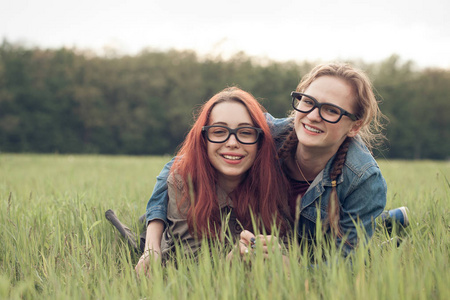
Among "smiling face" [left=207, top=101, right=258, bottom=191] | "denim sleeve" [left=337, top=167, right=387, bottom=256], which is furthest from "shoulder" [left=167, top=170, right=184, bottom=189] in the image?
"denim sleeve" [left=337, top=167, right=387, bottom=256]

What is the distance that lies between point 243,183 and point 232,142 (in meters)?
0.37

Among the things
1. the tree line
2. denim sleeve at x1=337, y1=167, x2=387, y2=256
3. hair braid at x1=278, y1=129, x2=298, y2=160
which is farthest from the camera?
the tree line

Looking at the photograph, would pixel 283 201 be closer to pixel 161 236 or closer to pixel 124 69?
pixel 161 236

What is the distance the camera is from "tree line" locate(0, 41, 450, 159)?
3456 cm

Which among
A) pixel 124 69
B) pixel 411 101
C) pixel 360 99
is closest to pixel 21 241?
pixel 360 99

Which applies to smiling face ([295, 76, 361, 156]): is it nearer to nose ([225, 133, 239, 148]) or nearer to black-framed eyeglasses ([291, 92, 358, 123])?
black-framed eyeglasses ([291, 92, 358, 123])

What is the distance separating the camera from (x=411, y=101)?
40.9m

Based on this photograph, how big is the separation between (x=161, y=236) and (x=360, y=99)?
1733 mm

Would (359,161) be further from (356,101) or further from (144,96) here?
(144,96)

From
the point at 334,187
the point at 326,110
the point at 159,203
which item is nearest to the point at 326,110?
the point at 326,110

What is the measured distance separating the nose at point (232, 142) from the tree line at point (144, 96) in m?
31.9

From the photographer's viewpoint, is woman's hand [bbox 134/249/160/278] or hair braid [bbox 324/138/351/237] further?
hair braid [bbox 324/138/351/237]

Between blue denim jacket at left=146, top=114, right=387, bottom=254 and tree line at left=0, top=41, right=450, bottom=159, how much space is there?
31.7 metres

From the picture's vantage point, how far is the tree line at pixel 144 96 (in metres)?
34.6
